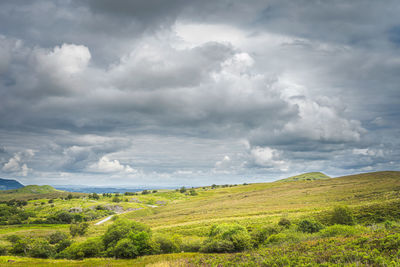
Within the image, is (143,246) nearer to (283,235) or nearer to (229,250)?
(229,250)

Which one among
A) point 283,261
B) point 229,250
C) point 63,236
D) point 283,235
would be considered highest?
point 283,261

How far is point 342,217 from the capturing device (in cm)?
5947

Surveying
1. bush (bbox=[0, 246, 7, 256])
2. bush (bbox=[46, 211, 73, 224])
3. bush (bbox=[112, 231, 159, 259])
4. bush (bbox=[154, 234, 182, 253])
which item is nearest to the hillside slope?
bush (bbox=[154, 234, 182, 253])

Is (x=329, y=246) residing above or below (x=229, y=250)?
above

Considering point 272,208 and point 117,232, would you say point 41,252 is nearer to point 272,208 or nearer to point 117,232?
point 117,232

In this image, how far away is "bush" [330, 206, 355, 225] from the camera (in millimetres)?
58994

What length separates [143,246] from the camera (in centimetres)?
5006

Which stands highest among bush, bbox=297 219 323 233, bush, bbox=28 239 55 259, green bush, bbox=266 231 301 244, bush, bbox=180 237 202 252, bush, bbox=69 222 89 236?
green bush, bbox=266 231 301 244

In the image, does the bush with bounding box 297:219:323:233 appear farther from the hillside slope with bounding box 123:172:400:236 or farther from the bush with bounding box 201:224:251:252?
the hillside slope with bounding box 123:172:400:236

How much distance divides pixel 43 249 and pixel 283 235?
6041cm

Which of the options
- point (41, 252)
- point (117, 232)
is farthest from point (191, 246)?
point (41, 252)

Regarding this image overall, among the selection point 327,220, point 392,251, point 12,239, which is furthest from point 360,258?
point 12,239

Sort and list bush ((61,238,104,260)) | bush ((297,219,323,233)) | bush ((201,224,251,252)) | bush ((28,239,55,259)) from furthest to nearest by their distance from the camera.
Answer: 1. bush ((28,239,55,259))
2. bush ((61,238,104,260))
3. bush ((297,219,323,233))
4. bush ((201,224,251,252))

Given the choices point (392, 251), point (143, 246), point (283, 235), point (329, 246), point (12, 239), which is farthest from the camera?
point (12, 239)
